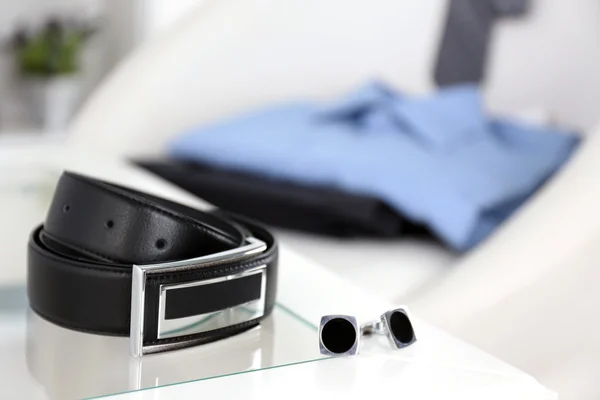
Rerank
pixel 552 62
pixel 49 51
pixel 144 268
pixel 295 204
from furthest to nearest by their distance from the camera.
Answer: pixel 49 51
pixel 552 62
pixel 295 204
pixel 144 268

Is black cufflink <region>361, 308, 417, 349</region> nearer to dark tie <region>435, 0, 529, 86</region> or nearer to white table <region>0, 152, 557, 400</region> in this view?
white table <region>0, 152, 557, 400</region>

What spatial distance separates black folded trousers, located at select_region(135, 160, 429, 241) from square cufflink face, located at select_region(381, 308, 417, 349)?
449 mm

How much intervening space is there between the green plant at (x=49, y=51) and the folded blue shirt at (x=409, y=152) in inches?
51.7

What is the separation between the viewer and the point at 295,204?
3.11 feet

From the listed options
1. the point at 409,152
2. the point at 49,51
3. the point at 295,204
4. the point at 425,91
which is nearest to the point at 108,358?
the point at 295,204

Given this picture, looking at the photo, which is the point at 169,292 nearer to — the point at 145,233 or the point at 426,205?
the point at 145,233

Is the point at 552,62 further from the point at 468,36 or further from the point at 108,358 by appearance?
the point at 108,358

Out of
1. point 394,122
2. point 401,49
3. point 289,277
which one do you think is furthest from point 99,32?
point 289,277

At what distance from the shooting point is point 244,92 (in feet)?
4.17

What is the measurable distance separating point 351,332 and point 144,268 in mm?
108

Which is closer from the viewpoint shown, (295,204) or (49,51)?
(295,204)

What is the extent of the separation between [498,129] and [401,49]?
0.27 m

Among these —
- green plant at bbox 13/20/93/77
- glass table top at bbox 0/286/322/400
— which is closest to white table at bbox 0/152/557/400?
glass table top at bbox 0/286/322/400

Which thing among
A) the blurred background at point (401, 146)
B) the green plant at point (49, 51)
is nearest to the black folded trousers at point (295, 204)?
A: the blurred background at point (401, 146)
